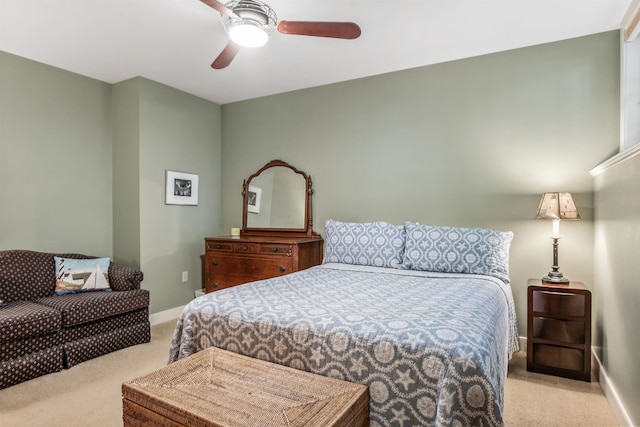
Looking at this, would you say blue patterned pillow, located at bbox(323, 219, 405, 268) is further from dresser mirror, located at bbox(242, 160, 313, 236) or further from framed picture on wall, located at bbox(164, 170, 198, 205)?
framed picture on wall, located at bbox(164, 170, 198, 205)

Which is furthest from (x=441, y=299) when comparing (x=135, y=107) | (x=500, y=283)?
(x=135, y=107)

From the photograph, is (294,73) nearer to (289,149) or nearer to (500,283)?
(289,149)

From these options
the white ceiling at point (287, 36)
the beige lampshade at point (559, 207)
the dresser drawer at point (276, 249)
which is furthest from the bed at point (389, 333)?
the white ceiling at point (287, 36)

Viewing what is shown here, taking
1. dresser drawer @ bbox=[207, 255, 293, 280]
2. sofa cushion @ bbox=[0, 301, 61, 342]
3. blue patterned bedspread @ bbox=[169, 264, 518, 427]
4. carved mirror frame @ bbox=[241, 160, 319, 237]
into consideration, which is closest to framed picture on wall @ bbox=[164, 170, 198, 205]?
carved mirror frame @ bbox=[241, 160, 319, 237]

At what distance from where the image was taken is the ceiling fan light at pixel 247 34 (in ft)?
6.63

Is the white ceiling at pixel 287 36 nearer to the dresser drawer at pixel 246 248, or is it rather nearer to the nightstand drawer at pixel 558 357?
the dresser drawer at pixel 246 248

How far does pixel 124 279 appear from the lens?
10.7ft

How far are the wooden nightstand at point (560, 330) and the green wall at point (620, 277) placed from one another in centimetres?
13

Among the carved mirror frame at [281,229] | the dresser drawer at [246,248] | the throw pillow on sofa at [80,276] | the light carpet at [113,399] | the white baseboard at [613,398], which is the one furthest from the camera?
the carved mirror frame at [281,229]

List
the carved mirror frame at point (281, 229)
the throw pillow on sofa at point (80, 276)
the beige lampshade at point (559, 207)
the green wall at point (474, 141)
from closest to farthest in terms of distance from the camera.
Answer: the beige lampshade at point (559, 207)
the green wall at point (474, 141)
the throw pillow on sofa at point (80, 276)
the carved mirror frame at point (281, 229)

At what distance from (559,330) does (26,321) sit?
367 cm

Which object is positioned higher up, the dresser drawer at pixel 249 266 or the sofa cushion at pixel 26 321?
the dresser drawer at pixel 249 266

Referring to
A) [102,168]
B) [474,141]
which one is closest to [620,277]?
[474,141]

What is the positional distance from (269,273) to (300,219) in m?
0.77
